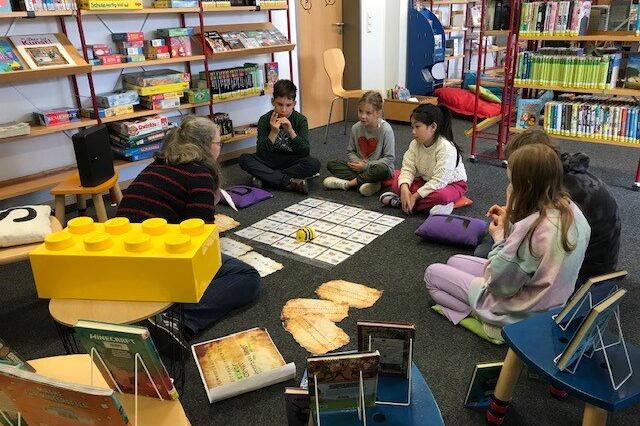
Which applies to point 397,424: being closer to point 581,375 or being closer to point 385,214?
point 581,375

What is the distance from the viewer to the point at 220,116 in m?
4.55

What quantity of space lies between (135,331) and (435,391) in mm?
1201

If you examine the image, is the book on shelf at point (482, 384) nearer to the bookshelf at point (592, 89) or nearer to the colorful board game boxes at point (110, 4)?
the bookshelf at point (592, 89)

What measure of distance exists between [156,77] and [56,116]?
2.74 feet

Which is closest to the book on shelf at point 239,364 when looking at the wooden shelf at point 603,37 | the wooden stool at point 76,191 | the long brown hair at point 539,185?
the long brown hair at point 539,185

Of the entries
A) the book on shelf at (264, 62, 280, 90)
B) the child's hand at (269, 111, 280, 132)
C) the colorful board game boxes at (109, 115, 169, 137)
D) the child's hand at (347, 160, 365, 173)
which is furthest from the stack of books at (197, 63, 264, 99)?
the child's hand at (347, 160, 365, 173)

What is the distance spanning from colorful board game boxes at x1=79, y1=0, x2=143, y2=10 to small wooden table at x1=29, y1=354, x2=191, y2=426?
2.85 meters

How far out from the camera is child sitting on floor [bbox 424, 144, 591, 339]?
1.74m

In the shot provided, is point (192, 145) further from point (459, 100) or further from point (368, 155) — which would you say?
point (459, 100)

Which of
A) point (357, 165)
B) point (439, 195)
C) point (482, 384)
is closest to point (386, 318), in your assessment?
point (482, 384)

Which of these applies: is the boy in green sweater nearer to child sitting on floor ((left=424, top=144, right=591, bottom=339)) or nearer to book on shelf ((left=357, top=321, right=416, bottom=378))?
child sitting on floor ((left=424, top=144, right=591, bottom=339))

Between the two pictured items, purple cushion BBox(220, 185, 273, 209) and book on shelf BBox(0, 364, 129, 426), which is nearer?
Answer: book on shelf BBox(0, 364, 129, 426)

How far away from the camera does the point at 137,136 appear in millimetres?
3840

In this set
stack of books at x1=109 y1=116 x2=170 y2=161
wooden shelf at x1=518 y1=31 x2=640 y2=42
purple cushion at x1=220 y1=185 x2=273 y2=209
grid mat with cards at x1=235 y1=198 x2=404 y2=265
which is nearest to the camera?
grid mat with cards at x1=235 y1=198 x2=404 y2=265
